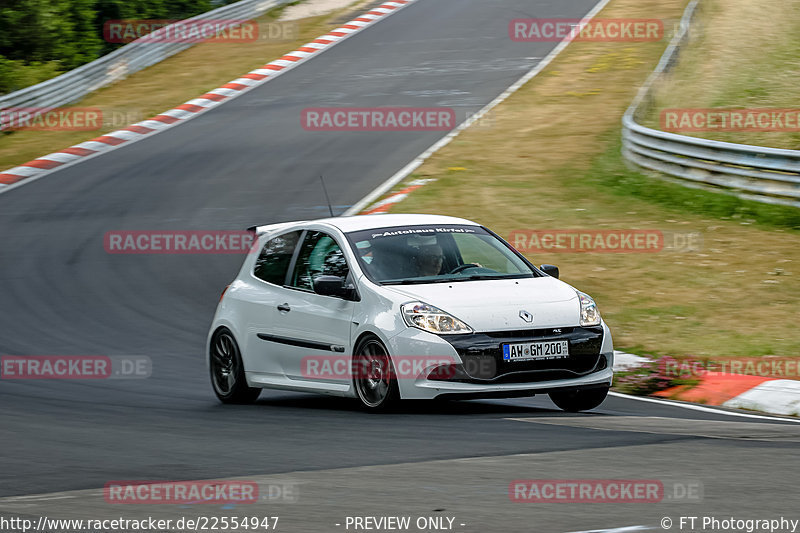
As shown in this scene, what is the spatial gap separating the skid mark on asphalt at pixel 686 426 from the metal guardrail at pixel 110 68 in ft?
78.3

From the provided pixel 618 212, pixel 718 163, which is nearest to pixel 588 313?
pixel 618 212

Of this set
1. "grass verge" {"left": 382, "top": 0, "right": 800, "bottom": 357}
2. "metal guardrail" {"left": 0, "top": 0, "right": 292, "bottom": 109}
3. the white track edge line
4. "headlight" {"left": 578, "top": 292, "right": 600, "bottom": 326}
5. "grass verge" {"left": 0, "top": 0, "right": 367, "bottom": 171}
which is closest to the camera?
the white track edge line

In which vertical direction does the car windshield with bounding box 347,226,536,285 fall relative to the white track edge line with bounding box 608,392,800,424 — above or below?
above

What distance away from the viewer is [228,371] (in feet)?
35.5

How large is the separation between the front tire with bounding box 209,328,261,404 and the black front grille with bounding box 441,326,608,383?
8.03 feet

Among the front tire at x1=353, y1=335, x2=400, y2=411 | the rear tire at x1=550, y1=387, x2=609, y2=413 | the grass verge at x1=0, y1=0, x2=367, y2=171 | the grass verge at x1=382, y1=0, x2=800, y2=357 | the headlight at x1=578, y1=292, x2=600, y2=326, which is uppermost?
the headlight at x1=578, y1=292, x2=600, y2=326

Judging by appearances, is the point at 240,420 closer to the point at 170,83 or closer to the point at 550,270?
the point at 550,270

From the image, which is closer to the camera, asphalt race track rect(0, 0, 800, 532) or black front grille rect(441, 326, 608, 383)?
asphalt race track rect(0, 0, 800, 532)

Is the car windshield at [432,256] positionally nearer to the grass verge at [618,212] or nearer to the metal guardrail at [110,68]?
the grass verge at [618,212]

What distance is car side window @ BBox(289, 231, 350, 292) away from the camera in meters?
9.91

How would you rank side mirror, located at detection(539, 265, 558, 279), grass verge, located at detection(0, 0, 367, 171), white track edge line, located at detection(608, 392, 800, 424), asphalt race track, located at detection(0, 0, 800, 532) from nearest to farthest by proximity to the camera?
asphalt race track, located at detection(0, 0, 800, 532) → white track edge line, located at detection(608, 392, 800, 424) → side mirror, located at detection(539, 265, 558, 279) → grass verge, located at detection(0, 0, 367, 171)

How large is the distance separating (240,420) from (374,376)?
3.50ft

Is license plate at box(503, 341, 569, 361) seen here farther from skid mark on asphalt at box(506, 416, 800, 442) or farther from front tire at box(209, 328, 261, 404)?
front tire at box(209, 328, 261, 404)

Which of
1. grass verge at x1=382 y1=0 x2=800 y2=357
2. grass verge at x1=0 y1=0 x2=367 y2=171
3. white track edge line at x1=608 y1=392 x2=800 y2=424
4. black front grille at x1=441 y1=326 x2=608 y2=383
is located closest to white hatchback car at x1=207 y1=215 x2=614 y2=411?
black front grille at x1=441 y1=326 x2=608 y2=383
